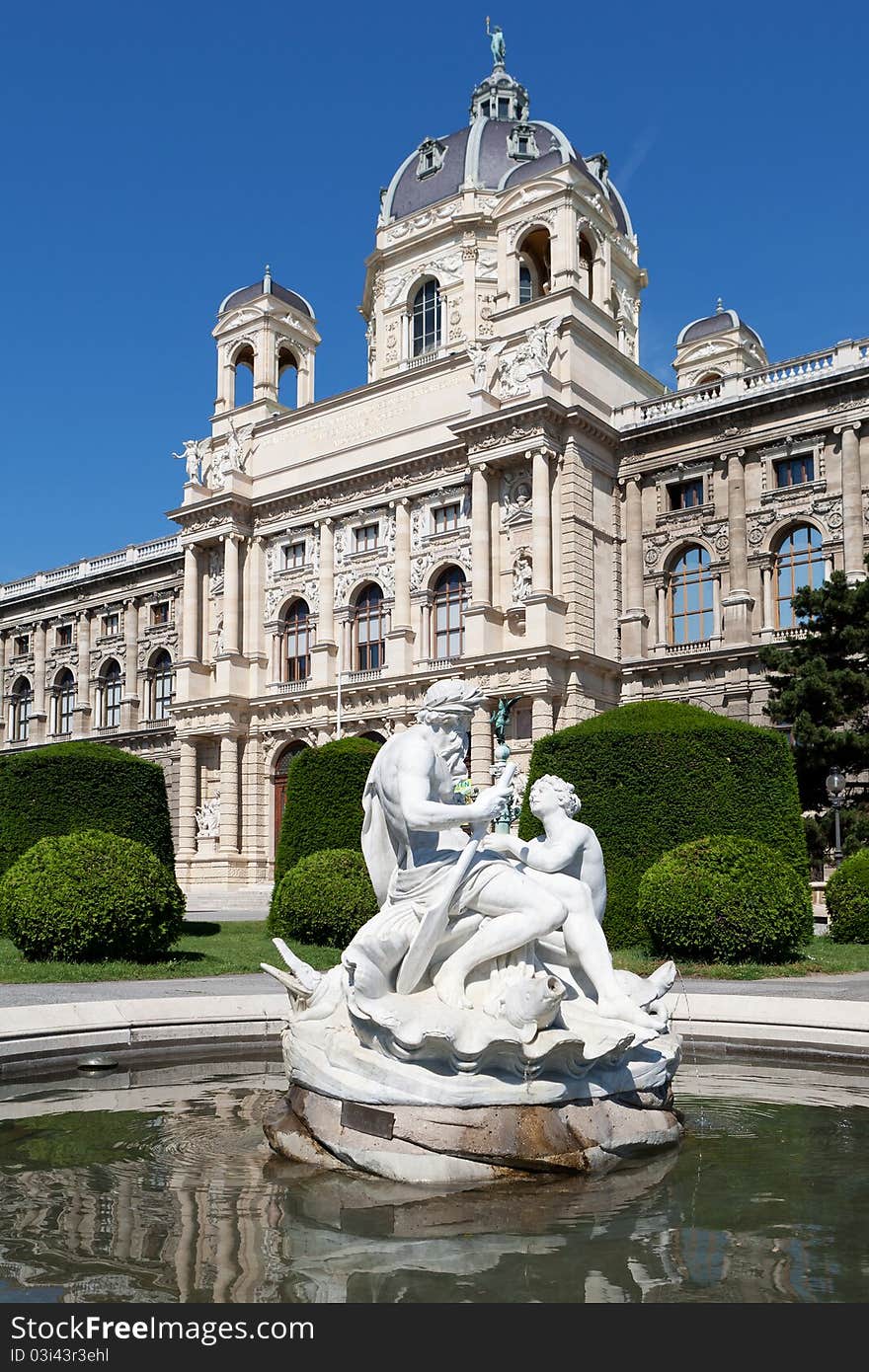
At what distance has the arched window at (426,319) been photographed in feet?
147

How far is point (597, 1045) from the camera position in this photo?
609 centimetres

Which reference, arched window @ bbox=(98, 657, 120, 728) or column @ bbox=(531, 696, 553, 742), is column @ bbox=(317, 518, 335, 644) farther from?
arched window @ bbox=(98, 657, 120, 728)

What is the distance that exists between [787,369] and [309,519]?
17.5 metres

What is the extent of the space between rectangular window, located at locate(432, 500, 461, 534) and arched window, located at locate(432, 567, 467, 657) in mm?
1345

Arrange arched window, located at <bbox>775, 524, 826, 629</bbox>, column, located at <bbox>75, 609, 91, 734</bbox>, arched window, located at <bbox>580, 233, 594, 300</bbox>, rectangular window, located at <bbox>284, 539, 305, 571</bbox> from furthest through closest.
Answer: column, located at <bbox>75, 609, 91, 734</bbox> < rectangular window, located at <bbox>284, 539, 305, 571</bbox> < arched window, located at <bbox>580, 233, 594, 300</bbox> < arched window, located at <bbox>775, 524, 826, 629</bbox>

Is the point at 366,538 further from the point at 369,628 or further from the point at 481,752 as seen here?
the point at 481,752

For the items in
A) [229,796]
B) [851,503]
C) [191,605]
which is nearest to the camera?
[851,503]

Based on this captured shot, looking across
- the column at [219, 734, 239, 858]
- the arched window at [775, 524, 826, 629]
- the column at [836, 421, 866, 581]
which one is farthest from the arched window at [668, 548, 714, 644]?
the column at [219, 734, 239, 858]

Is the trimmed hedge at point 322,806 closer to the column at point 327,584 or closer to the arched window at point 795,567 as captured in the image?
the arched window at point 795,567

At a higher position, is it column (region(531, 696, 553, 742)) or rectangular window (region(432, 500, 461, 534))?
rectangular window (region(432, 500, 461, 534))

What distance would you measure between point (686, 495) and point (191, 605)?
19.7 m

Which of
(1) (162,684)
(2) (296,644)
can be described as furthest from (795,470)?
(1) (162,684)

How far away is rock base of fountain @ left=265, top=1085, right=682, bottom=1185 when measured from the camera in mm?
5758

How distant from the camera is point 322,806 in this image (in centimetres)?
2153
